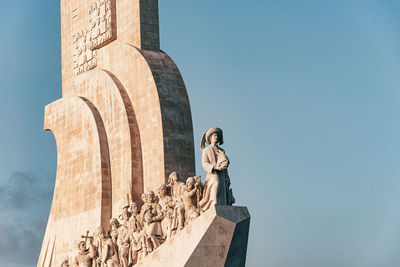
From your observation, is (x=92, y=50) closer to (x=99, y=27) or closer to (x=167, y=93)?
(x=99, y=27)

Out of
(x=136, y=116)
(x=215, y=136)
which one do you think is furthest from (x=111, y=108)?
(x=215, y=136)

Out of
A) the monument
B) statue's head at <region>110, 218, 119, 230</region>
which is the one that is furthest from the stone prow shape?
statue's head at <region>110, 218, 119, 230</region>

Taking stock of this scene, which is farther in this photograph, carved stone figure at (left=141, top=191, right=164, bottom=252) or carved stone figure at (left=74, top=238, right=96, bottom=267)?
carved stone figure at (left=74, top=238, right=96, bottom=267)

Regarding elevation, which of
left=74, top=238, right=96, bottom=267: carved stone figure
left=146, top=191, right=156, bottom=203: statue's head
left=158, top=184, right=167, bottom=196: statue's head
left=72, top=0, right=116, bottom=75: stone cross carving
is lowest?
left=74, top=238, right=96, bottom=267: carved stone figure

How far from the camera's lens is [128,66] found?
16.1 m

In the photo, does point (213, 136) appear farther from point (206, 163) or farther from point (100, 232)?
point (100, 232)

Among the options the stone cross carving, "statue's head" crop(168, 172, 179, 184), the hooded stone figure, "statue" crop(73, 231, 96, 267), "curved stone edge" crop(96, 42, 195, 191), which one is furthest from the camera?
the stone cross carving

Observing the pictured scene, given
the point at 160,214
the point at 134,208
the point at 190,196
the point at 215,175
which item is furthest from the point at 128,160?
the point at 215,175

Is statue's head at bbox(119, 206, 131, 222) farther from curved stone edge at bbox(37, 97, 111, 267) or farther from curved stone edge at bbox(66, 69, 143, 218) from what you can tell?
curved stone edge at bbox(37, 97, 111, 267)

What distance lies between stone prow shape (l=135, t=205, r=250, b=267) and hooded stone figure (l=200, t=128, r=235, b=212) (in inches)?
12.8

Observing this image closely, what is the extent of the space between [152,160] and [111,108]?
66.5 inches

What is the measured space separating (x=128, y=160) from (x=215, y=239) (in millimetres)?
3452

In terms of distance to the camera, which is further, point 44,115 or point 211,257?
point 44,115

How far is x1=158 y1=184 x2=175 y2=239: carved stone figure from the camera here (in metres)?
13.7
